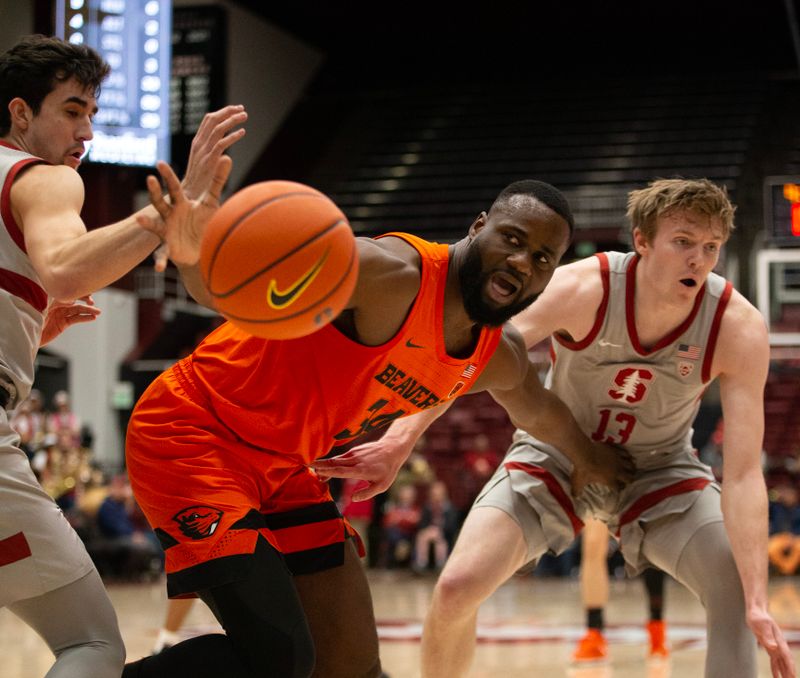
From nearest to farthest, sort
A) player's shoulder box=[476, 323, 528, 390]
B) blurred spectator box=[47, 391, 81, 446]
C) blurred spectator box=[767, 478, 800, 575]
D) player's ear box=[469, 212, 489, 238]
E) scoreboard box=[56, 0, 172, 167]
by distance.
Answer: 1. player's ear box=[469, 212, 489, 238]
2. player's shoulder box=[476, 323, 528, 390]
3. scoreboard box=[56, 0, 172, 167]
4. blurred spectator box=[767, 478, 800, 575]
5. blurred spectator box=[47, 391, 81, 446]

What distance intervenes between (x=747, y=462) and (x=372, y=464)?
1.25 m

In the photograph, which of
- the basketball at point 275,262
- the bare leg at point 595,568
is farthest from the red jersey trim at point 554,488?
the bare leg at point 595,568

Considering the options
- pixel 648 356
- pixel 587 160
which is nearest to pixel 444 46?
pixel 587 160

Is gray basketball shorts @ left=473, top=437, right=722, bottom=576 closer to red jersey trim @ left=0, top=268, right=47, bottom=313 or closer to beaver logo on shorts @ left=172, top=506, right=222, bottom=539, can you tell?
beaver logo on shorts @ left=172, top=506, right=222, bottom=539

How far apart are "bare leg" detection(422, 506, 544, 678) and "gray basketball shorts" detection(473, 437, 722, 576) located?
0.07m

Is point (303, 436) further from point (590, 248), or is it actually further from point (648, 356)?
point (590, 248)

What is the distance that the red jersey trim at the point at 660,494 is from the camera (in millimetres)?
4148

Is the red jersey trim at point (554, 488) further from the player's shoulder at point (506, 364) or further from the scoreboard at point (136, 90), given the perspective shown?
the scoreboard at point (136, 90)

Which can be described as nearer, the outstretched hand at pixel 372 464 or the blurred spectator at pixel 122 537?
the outstretched hand at pixel 372 464

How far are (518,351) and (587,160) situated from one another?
16913 mm

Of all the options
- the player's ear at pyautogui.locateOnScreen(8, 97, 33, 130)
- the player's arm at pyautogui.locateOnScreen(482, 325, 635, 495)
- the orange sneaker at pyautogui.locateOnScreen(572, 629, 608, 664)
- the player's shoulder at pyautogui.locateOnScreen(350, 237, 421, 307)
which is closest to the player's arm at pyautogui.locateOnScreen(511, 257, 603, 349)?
the player's arm at pyautogui.locateOnScreen(482, 325, 635, 495)

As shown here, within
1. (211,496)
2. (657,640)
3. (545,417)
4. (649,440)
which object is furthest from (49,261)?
(657,640)

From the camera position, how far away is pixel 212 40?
14.0m

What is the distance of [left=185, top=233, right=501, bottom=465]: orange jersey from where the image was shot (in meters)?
3.08
